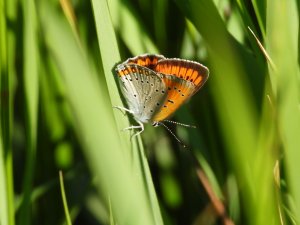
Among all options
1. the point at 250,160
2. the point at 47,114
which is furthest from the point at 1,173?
the point at 250,160

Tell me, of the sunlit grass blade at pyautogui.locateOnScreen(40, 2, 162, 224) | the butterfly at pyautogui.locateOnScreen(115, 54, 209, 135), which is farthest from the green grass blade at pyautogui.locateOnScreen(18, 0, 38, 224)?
the sunlit grass blade at pyautogui.locateOnScreen(40, 2, 162, 224)

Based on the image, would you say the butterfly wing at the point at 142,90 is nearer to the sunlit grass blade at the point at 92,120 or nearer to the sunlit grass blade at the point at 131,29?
the sunlit grass blade at the point at 131,29

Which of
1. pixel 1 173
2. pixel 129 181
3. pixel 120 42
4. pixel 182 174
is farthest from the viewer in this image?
pixel 182 174

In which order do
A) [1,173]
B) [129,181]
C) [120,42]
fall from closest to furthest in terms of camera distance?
[129,181] → [1,173] → [120,42]

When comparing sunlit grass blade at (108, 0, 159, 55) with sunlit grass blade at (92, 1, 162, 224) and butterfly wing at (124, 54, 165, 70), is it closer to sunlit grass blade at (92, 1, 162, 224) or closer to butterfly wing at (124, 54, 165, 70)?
butterfly wing at (124, 54, 165, 70)

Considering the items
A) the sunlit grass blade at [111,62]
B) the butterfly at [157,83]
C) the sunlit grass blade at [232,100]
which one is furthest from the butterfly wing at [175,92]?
the sunlit grass blade at [232,100]

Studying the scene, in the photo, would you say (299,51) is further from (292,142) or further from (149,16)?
(292,142)
